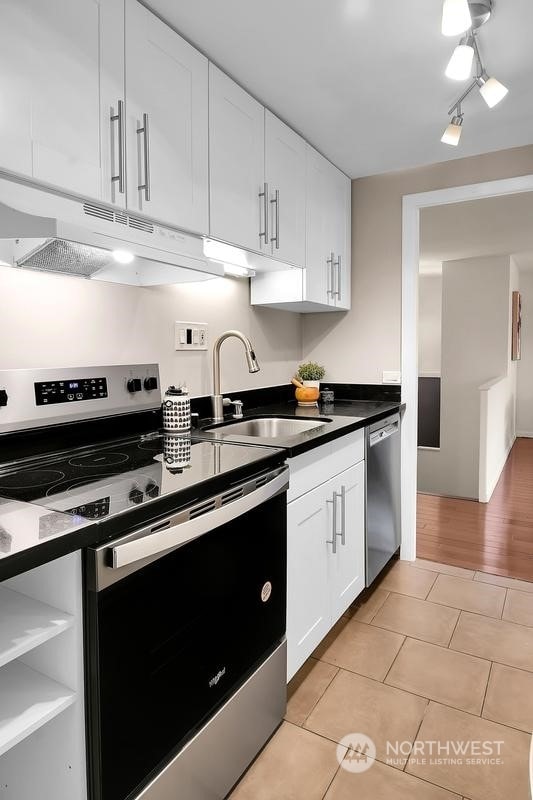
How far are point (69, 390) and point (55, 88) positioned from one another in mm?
818

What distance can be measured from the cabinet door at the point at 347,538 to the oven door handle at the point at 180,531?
638 mm

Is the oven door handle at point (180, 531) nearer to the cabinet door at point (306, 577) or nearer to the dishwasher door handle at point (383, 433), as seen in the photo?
the cabinet door at point (306, 577)

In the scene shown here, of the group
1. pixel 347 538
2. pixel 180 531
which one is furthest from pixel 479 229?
pixel 180 531

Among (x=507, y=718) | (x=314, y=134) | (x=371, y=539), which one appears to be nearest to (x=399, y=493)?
(x=371, y=539)

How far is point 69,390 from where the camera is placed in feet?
5.27

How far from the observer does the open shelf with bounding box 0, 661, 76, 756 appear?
2.90 feet

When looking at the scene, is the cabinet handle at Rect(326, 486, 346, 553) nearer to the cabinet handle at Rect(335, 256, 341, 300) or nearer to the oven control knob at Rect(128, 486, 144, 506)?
the oven control knob at Rect(128, 486, 144, 506)

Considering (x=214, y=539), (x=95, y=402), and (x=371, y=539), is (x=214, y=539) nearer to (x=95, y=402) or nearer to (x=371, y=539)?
(x=95, y=402)

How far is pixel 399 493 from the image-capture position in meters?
2.95

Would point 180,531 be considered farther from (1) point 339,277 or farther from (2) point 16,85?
(1) point 339,277

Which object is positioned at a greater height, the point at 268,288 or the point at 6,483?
the point at 268,288

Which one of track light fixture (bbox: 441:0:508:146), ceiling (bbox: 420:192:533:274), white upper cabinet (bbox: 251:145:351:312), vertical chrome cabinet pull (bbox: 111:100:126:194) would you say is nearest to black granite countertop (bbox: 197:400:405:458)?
white upper cabinet (bbox: 251:145:351:312)

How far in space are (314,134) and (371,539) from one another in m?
1.94

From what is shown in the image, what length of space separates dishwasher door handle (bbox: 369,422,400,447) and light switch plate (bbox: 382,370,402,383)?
25 cm
